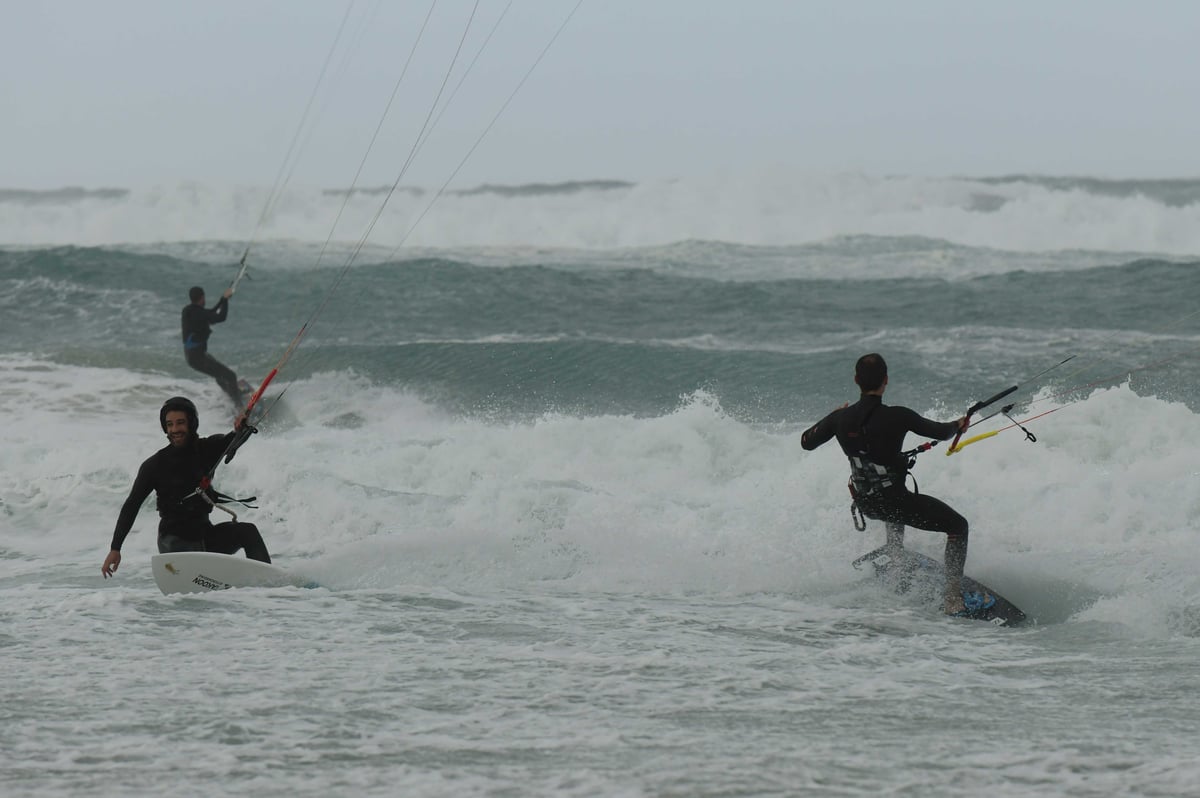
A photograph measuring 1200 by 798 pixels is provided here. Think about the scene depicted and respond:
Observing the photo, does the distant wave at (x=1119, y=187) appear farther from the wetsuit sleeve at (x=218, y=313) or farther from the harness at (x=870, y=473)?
the harness at (x=870, y=473)

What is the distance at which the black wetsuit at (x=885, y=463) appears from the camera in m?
7.41

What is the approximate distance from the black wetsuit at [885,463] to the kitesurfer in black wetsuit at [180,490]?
3.36 m

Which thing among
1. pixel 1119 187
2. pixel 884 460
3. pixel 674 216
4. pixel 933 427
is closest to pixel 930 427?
pixel 933 427

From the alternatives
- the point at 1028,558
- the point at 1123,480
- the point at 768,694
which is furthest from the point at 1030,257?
the point at 768,694

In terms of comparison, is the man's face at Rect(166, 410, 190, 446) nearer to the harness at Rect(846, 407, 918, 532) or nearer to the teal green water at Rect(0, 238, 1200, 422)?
the harness at Rect(846, 407, 918, 532)

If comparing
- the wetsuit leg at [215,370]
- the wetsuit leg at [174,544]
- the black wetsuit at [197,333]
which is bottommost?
the wetsuit leg at [174,544]

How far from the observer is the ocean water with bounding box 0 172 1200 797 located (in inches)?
203

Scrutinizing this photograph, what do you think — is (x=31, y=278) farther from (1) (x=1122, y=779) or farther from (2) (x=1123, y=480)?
(1) (x=1122, y=779)

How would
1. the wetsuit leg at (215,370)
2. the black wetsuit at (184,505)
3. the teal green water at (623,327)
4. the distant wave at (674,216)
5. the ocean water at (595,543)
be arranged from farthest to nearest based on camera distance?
the distant wave at (674,216) < the teal green water at (623,327) < the wetsuit leg at (215,370) < the black wetsuit at (184,505) < the ocean water at (595,543)

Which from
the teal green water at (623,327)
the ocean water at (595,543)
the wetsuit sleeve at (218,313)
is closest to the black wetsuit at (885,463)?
the ocean water at (595,543)

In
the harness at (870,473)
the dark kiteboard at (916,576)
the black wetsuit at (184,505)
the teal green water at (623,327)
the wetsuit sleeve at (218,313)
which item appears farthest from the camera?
the teal green water at (623,327)

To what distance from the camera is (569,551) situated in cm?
914

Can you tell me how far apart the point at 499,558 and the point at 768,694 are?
133 inches

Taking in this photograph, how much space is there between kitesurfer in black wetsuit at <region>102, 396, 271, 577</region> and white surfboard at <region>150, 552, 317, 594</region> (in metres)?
0.11
